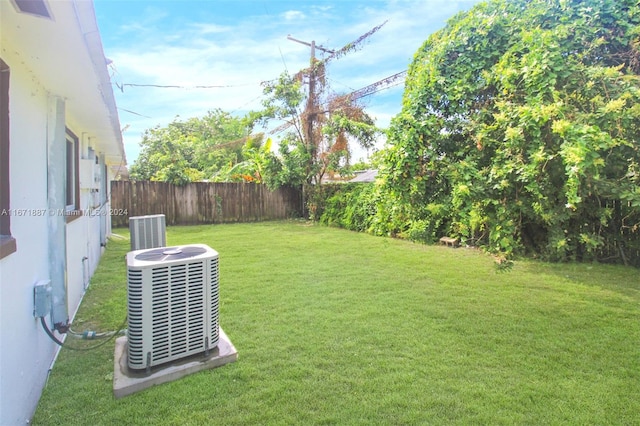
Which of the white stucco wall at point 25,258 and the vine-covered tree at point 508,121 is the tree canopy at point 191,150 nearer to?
the white stucco wall at point 25,258

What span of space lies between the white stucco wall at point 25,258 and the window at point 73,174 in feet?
5.39

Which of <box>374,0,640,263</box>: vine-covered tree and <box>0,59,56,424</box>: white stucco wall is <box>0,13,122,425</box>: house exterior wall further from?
<box>374,0,640,263</box>: vine-covered tree

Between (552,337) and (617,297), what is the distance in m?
2.15

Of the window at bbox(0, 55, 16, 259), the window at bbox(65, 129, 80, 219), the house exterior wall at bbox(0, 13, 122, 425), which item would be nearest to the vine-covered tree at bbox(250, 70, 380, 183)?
the window at bbox(65, 129, 80, 219)

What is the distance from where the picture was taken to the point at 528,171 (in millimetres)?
3430

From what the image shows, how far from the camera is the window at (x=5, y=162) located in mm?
1878

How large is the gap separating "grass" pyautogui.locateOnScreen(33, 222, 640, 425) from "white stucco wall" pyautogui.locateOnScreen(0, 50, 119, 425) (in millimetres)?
285

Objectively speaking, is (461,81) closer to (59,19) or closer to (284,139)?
(59,19)

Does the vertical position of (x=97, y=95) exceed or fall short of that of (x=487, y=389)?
it exceeds it

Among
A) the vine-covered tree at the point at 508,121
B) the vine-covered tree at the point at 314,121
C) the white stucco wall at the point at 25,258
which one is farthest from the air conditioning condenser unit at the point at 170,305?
the vine-covered tree at the point at 314,121

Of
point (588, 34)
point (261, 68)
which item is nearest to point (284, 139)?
point (261, 68)

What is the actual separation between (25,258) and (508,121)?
432 cm

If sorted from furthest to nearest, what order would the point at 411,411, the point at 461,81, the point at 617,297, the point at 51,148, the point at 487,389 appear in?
1. the point at 617,297
2. the point at 461,81
3. the point at 51,148
4. the point at 487,389
5. the point at 411,411

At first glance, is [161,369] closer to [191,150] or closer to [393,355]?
[393,355]
